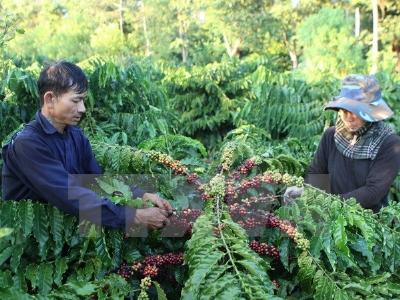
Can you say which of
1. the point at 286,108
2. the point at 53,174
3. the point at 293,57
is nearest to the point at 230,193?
the point at 53,174

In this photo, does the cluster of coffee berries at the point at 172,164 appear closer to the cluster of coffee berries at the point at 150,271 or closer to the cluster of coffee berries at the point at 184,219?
the cluster of coffee berries at the point at 184,219

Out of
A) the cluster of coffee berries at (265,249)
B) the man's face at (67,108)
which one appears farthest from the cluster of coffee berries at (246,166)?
the man's face at (67,108)

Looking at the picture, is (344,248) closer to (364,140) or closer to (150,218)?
(150,218)

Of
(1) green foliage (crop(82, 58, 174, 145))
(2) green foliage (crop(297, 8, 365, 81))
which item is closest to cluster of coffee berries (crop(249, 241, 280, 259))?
(1) green foliage (crop(82, 58, 174, 145))

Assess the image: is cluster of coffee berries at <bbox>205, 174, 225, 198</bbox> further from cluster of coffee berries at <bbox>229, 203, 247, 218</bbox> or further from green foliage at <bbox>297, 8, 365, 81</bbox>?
green foliage at <bbox>297, 8, 365, 81</bbox>

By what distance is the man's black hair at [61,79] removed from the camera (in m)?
2.01

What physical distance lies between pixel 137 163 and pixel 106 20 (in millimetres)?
37240

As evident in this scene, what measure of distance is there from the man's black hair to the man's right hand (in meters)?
0.59

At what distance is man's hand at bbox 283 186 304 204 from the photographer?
6.24 ft

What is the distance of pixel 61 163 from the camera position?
1.91 meters

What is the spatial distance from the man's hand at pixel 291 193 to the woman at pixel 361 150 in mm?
698

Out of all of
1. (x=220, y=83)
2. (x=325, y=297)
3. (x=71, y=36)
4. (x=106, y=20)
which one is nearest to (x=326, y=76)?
(x=220, y=83)

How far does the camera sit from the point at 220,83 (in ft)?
22.8

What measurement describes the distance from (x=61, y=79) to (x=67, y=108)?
0.36 feet
